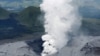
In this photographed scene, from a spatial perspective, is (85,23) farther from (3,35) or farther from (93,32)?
(3,35)

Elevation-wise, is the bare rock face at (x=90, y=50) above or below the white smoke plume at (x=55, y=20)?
above

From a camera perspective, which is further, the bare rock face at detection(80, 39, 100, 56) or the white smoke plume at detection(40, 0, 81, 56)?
the bare rock face at detection(80, 39, 100, 56)

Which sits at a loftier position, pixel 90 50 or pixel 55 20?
pixel 90 50

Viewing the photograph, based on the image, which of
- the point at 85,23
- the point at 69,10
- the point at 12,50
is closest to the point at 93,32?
the point at 85,23

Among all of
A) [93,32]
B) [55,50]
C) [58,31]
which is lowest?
[55,50]

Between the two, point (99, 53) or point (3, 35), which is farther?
point (3, 35)

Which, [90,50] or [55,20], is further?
[90,50]

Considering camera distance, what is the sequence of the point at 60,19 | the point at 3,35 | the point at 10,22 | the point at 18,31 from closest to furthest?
the point at 60,19 → the point at 3,35 → the point at 18,31 → the point at 10,22

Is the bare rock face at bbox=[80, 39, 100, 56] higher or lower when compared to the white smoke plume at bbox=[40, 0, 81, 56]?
higher

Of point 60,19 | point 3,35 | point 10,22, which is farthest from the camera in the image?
point 10,22

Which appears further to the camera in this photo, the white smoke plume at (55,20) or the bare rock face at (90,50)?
the bare rock face at (90,50)

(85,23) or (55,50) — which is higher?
(85,23)
